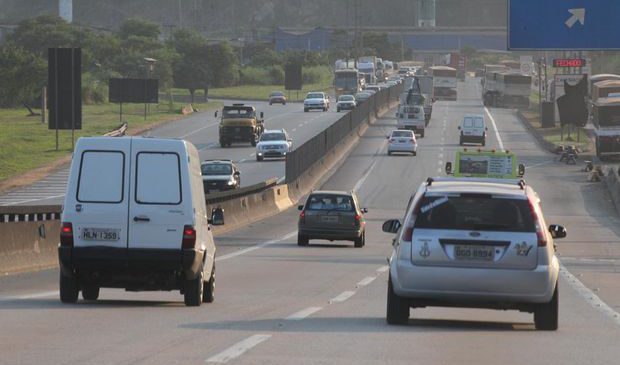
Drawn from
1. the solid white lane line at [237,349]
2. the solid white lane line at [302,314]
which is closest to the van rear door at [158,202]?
the solid white lane line at [302,314]

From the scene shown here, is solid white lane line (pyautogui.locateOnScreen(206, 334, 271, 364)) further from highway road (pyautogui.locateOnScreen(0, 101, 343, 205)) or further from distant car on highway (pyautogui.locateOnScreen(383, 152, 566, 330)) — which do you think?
highway road (pyautogui.locateOnScreen(0, 101, 343, 205))

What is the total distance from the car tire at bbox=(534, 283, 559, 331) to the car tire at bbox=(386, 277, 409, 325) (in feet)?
4.44

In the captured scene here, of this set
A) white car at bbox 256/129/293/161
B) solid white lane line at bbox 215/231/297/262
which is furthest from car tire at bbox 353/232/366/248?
white car at bbox 256/129/293/161

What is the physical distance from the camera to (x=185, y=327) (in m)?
14.5

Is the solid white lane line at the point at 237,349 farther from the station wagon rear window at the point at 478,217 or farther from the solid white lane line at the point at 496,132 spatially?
the solid white lane line at the point at 496,132

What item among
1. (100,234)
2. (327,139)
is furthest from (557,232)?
(327,139)

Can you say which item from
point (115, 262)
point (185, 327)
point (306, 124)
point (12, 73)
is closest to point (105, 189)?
point (115, 262)

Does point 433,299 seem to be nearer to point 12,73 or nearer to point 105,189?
point 105,189

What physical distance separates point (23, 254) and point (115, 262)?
26.5 ft

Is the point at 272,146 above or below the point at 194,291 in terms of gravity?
below

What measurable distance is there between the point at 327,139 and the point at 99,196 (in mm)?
59534

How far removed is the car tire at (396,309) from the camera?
49.8 feet

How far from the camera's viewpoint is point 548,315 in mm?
15164

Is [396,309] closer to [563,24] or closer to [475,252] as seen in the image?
[475,252]
